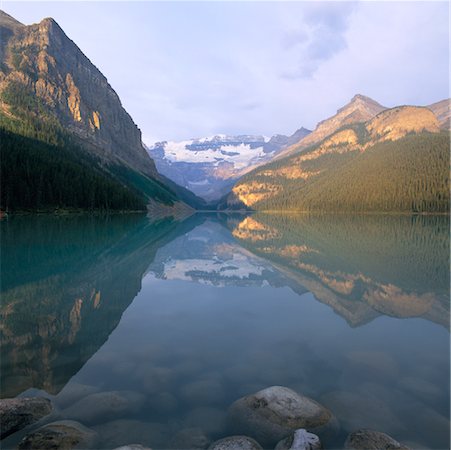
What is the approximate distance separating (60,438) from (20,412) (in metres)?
1.51

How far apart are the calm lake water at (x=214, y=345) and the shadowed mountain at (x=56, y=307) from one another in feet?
0.21

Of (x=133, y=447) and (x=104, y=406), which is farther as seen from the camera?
(x=104, y=406)

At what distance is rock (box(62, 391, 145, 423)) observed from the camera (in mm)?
8250

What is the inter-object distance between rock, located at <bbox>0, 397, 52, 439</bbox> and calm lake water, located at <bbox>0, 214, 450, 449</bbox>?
1.18ft

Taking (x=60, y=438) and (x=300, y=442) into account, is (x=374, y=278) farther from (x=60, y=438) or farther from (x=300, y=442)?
(x=60, y=438)

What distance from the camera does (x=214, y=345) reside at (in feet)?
42.5

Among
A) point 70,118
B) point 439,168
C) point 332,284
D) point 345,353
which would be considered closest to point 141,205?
point 70,118

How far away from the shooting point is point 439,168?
18575cm

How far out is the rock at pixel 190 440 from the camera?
7371mm

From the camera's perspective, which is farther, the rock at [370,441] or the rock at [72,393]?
the rock at [72,393]

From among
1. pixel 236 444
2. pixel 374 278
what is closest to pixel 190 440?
pixel 236 444

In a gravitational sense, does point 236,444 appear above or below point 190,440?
above

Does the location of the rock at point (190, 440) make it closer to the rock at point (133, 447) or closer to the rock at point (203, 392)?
the rock at point (133, 447)

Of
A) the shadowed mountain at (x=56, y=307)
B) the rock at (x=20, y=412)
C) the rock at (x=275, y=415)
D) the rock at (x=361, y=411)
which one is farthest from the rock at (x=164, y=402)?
the rock at (x=361, y=411)
